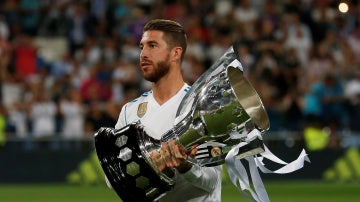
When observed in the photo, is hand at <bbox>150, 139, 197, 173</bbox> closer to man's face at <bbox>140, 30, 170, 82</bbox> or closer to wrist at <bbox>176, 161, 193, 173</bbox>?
wrist at <bbox>176, 161, 193, 173</bbox>

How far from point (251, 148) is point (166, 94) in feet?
3.59

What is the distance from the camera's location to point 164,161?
4.88 m

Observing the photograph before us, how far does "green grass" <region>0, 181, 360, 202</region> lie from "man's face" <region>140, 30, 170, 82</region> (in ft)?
27.3

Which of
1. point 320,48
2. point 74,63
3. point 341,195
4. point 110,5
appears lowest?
point 341,195

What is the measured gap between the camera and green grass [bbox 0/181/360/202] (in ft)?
46.3

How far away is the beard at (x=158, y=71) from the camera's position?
5566 mm

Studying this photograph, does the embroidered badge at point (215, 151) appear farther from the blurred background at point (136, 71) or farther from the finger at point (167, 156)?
the blurred background at point (136, 71)

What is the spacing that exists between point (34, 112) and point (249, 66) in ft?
14.0

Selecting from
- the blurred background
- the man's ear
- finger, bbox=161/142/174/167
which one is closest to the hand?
finger, bbox=161/142/174/167

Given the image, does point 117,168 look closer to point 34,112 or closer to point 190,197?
point 190,197

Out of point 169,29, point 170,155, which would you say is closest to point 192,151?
point 170,155

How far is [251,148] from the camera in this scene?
4.78 meters

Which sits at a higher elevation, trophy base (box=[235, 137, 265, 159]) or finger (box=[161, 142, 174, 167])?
finger (box=[161, 142, 174, 167])

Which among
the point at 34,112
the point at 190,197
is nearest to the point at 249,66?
the point at 34,112
